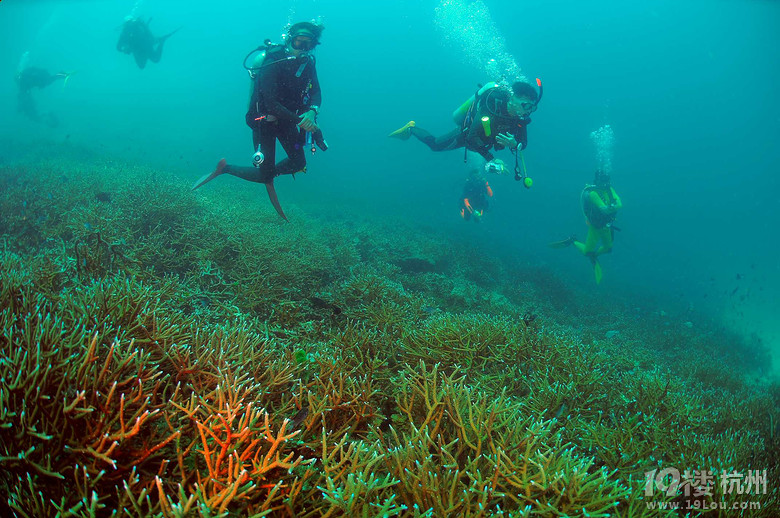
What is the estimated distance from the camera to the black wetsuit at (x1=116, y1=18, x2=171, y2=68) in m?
16.1

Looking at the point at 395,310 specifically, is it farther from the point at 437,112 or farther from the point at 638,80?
the point at 437,112

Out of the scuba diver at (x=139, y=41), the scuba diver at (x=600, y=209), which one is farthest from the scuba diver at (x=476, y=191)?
the scuba diver at (x=139, y=41)

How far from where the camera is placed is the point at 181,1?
3829 inches

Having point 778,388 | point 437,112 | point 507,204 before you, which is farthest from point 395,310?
point 437,112

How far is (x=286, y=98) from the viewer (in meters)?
5.77

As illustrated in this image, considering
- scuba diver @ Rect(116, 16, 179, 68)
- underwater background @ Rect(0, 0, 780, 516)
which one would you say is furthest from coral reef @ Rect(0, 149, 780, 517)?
scuba diver @ Rect(116, 16, 179, 68)

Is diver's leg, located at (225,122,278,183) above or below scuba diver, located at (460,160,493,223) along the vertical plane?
below

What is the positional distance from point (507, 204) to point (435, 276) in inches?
1956

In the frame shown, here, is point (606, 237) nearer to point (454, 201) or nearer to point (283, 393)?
point (283, 393)

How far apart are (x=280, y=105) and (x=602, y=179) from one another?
12.4 m

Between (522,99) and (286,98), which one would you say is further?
(522,99)

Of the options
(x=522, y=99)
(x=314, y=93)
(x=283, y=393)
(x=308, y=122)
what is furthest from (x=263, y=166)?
(x=522, y=99)

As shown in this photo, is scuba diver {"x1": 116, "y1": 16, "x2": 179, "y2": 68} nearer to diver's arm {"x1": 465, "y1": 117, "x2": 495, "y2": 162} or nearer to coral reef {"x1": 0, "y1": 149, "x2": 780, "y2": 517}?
coral reef {"x1": 0, "y1": 149, "x2": 780, "y2": 517}

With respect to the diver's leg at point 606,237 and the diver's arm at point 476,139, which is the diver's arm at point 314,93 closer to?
the diver's arm at point 476,139
